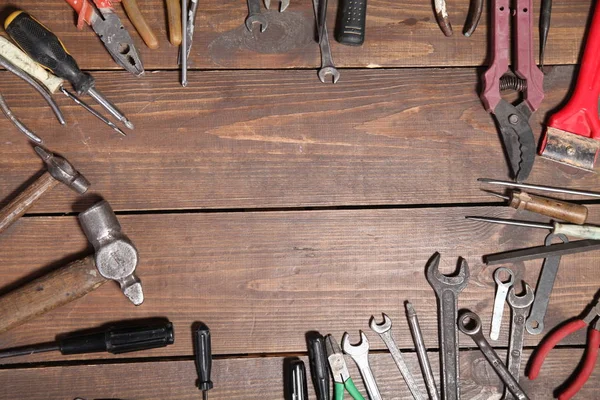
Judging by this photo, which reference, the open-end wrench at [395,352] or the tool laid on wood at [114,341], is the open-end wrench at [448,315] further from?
the tool laid on wood at [114,341]

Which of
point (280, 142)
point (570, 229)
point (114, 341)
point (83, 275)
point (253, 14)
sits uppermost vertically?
point (253, 14)

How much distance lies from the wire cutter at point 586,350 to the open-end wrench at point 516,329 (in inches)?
1.4

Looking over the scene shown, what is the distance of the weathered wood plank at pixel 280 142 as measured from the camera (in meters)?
1.27

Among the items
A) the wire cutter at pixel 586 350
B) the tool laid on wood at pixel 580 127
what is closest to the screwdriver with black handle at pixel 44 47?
the tool laid on wood at pixel 580 127

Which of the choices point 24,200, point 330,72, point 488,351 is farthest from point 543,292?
point 24,200

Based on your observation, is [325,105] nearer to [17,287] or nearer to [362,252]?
[362,252]

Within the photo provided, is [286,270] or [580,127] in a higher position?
[580,127]

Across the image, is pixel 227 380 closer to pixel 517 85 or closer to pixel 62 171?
pixel 62 171

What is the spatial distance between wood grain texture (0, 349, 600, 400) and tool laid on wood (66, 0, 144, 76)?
2.11 ft

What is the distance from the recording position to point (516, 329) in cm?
127

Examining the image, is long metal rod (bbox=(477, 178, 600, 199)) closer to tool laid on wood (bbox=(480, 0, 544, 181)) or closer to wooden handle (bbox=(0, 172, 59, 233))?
tool laid on wood (bbox=(480, 0, 544, 181))

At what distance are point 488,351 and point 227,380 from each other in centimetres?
55

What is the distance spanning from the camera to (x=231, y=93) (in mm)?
1301

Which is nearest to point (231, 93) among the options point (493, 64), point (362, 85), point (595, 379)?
point (362, 85)
